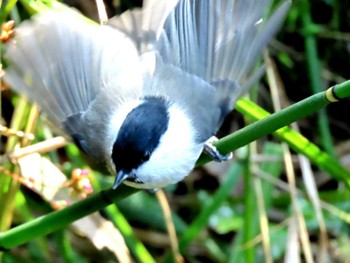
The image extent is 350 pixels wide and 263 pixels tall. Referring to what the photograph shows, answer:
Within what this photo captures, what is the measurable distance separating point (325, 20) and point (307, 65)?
147 mm

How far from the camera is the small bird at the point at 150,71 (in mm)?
1226

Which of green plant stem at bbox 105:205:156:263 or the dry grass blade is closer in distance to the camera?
the dry grass blade

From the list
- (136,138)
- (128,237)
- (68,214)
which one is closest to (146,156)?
(136,138)

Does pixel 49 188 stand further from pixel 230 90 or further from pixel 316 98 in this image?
pixel 316 98

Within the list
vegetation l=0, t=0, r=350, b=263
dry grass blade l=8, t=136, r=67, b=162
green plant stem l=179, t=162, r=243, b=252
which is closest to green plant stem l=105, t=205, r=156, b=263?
vegetation l=0, t=0, r=350, b=263

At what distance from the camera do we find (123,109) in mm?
1280

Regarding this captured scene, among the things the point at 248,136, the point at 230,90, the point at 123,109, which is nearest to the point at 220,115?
the point at 230,90

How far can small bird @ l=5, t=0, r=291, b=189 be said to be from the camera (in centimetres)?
123

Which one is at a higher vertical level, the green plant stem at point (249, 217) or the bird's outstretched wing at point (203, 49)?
the bird's outstretched wing at point (203, 49)

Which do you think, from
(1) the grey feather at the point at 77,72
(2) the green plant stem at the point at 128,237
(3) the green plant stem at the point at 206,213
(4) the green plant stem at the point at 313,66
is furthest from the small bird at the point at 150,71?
(4) the green plant stem at the point at 313,66

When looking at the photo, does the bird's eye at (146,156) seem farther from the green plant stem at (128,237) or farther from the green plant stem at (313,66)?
the green plant stem at (313,66)

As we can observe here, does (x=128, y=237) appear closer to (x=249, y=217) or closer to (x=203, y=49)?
(x=249, y=217)

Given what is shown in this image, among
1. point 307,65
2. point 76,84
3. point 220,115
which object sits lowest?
point 307,65

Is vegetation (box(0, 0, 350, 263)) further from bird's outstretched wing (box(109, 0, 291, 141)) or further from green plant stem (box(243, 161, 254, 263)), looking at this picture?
bird's outstretched wing (box(109, 0, 291, 141))
